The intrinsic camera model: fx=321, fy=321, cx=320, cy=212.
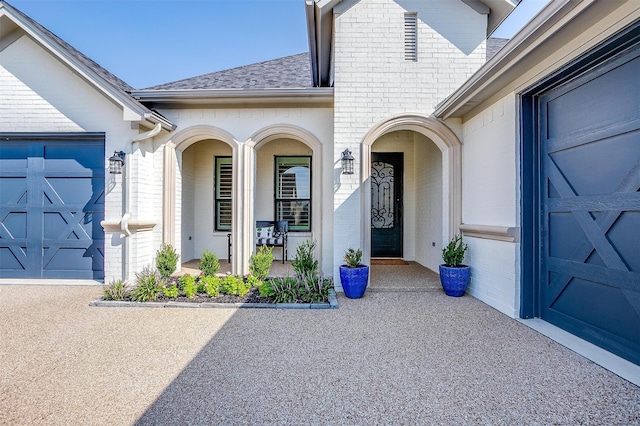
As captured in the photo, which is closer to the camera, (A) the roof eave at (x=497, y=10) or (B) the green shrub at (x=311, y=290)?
(B) the green shrub at (x=311, y=290)

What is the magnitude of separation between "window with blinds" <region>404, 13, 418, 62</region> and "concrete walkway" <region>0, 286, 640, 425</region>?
14.0 ft

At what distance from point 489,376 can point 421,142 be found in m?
5.81

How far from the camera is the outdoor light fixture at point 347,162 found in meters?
5.35

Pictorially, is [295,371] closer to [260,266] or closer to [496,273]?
[260,266]

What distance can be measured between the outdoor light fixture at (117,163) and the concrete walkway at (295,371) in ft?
7.96

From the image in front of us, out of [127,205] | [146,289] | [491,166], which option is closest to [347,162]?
[491,166]

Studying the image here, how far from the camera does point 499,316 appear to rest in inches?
160

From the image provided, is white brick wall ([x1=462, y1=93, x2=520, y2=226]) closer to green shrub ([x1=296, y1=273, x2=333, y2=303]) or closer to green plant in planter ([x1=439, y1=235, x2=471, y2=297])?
green plant in planter ([x1=439, y1=235, x2=471, y2=297])

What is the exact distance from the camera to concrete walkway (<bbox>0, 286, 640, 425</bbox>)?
7.00ft

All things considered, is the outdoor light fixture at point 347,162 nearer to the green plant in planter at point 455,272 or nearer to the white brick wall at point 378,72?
the white brick wall at point 378,72

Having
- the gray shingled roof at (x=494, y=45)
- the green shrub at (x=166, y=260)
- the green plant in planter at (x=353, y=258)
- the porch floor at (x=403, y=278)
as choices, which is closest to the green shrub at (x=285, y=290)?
the green plant in planter at (x=353, y=258)

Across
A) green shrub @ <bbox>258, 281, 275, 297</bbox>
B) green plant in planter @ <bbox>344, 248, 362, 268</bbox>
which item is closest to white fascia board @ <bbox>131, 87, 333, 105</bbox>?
green plant in planter @ <bbox>344, 248, 362, 268</bbox>

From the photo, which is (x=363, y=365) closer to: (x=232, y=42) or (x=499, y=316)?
(x=499, y=316)

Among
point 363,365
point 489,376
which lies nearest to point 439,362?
point 489,376
